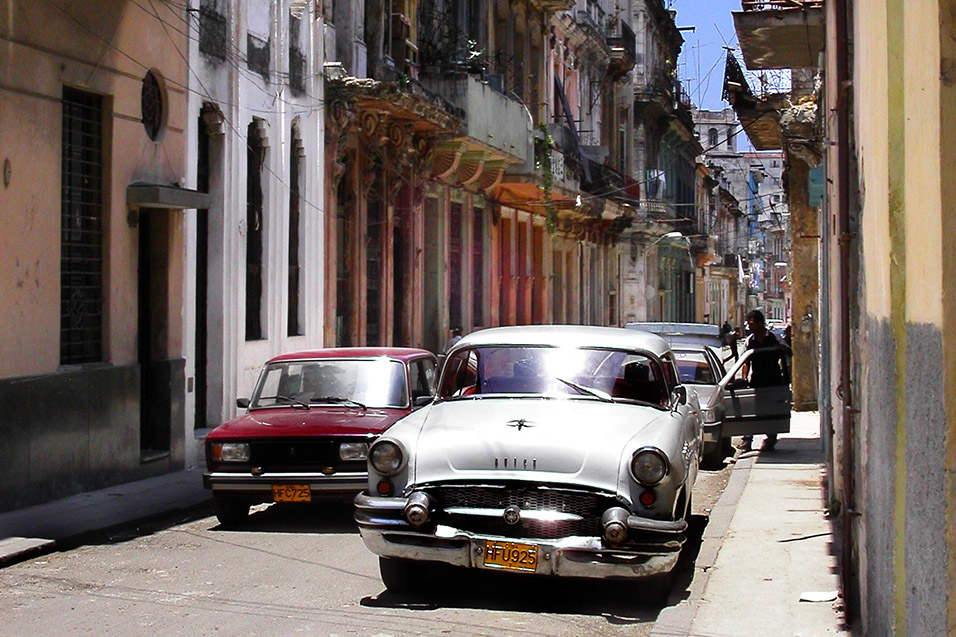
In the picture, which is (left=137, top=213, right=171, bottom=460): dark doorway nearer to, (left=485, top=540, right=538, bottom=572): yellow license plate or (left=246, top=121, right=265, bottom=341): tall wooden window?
(left=246, top=121, right=265, bottom=341): tall wooden window

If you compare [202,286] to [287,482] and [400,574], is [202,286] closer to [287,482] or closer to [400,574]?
[287,482]

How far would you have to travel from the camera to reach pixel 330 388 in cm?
1188

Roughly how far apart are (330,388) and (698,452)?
12.0 feet

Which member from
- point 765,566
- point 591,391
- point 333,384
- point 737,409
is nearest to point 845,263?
point 591,391

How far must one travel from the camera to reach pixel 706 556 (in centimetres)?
966

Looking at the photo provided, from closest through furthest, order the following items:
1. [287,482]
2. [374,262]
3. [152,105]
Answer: [287,482] → [152,105] → [374,262]

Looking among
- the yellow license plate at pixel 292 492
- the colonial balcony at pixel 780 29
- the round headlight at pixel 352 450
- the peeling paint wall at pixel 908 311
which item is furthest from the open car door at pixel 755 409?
the peeling paint wall at pixel 908 311

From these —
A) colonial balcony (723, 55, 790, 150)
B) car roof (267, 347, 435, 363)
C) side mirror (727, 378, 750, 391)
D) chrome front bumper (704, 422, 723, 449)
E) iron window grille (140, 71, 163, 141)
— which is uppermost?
colonial balcony (723, 55, 790, 150)

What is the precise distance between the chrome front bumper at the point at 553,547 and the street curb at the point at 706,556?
295 millimetres

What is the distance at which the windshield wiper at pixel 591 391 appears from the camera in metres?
8.72

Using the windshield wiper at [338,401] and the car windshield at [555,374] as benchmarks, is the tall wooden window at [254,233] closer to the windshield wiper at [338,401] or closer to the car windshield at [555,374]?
the windshield wiper at [338,401]

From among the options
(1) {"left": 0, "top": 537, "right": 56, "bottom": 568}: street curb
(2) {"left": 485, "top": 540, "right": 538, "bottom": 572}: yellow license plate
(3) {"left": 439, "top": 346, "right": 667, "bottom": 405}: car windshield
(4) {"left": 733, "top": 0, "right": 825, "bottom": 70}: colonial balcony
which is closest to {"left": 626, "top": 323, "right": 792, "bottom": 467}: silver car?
(4) {"left": 733, "top": 0, "right": 825, "bottom": 70}: colonial balcony

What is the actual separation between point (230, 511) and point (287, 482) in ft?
2.36

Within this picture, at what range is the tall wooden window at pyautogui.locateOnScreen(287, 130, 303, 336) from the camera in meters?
19.7
